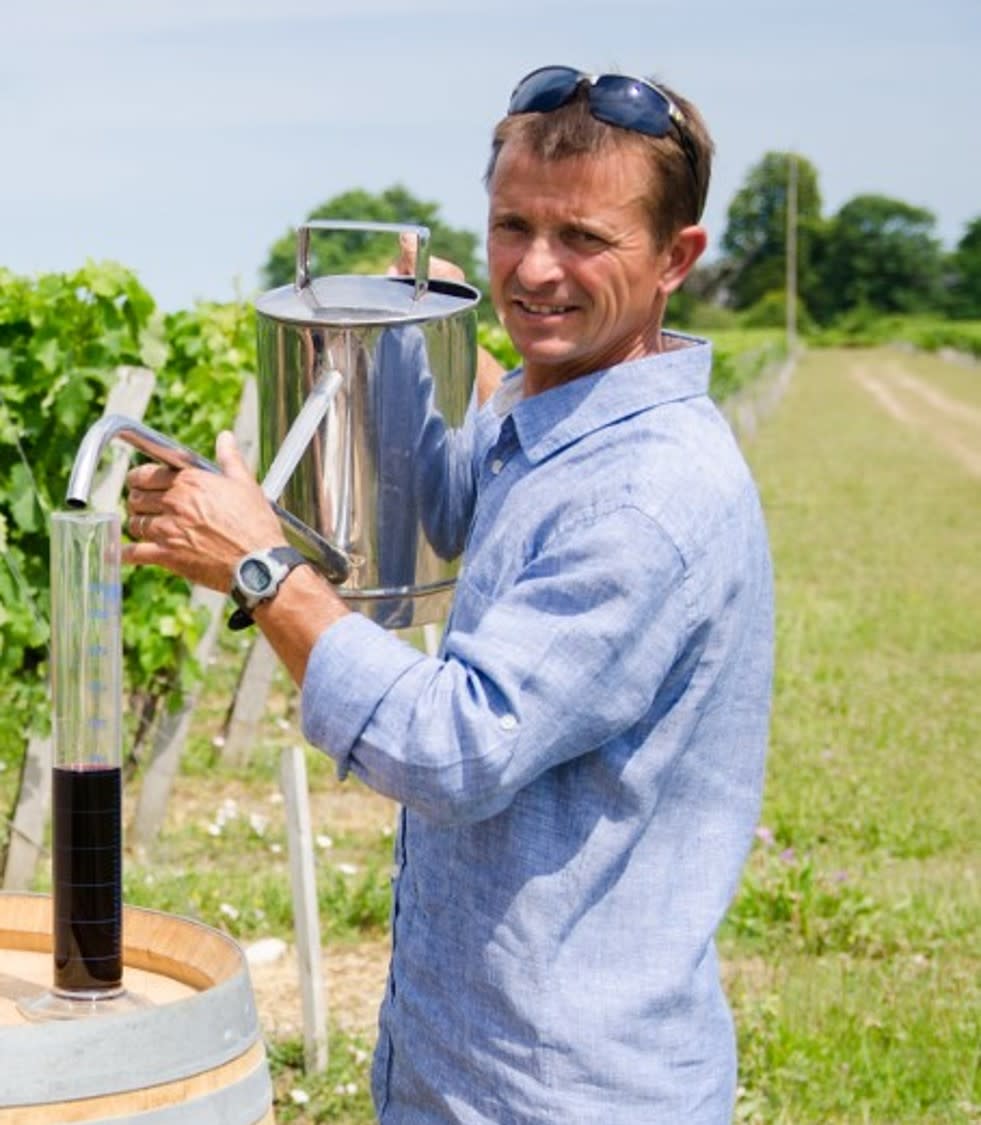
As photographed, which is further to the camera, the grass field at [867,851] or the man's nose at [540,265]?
the grass field at [867,851]

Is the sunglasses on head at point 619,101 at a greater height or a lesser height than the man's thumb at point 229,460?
greater

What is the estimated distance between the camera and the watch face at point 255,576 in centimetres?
205

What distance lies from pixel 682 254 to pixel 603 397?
0.18m

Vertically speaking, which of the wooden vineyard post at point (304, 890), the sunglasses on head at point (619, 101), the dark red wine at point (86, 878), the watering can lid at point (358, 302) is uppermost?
the sunglasses on head at point (619, 101)

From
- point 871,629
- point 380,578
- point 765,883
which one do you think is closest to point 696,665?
point 380,578

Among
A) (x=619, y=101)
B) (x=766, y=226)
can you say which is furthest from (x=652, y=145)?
(x=766, y=226)

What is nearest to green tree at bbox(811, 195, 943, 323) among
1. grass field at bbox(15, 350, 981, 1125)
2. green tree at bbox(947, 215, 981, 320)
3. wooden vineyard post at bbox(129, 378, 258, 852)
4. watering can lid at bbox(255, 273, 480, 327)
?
green tree at bbox(947, 215, 981, 320)

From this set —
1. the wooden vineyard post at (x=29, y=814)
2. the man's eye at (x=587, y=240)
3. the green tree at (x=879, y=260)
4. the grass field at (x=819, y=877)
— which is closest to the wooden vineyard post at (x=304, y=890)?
the grass field at (x=819, y=877)

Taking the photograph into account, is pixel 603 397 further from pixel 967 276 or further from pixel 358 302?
pixel 967 276

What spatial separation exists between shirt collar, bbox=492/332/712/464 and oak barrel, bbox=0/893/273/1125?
2.03 feet

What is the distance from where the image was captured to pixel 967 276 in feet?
385

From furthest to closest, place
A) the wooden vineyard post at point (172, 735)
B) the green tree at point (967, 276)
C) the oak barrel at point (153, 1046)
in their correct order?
1. the green tree at point (967, 276)
2. the wooden vineyard post at point (172, 735)
3. the oak barrel at point (153, 1046)

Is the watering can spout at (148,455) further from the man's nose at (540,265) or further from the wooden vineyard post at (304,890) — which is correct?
the wooden vineyard post at (304,890)

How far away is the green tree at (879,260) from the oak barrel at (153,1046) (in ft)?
375
